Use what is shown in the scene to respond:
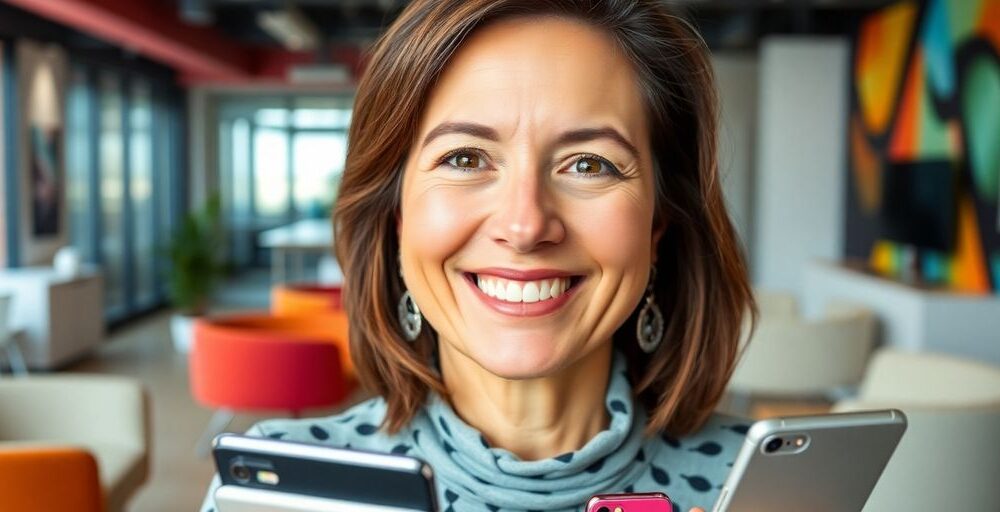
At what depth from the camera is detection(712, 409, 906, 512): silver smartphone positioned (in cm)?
87

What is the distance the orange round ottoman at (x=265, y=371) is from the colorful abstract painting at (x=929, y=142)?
3838mm

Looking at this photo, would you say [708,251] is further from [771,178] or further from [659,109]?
[771,178]

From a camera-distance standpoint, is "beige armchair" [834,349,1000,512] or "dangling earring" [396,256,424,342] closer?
"dangling earring" [396,256,424,342]

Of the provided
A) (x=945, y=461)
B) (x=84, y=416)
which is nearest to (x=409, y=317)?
(x=945, y=461)

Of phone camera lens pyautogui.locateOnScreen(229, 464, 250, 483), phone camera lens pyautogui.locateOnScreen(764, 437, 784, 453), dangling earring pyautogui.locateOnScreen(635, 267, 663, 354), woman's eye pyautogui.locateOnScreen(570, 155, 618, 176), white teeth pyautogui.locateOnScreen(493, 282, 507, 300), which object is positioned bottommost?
phone camera lens pyautogui.locateOnScreen(229, 464, 250, 483)

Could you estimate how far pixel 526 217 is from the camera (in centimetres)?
103

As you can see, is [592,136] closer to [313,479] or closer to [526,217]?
[526,217]

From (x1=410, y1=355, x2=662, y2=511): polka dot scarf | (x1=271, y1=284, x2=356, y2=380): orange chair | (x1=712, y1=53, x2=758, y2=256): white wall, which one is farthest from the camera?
(x1=712, y1=53, x2=758, y2=256): white wall

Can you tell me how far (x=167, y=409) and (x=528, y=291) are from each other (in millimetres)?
5851

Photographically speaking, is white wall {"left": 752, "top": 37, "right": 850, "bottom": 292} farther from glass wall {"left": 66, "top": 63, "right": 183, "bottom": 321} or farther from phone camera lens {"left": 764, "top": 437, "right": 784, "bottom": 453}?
phone camera lens {"left": 764, "top": 437, "right": 784, "bottom": 453}

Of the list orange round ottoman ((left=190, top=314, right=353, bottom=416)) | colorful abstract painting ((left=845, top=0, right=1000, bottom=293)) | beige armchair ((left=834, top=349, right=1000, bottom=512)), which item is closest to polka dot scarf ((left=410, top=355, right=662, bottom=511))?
beige armchair ((left=834, top=349, right=1000, bottom=512))

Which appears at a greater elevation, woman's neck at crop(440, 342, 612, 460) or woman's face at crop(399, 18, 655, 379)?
A: woman's face at crop(399, 18, 655, 379)

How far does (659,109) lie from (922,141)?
6558 mm

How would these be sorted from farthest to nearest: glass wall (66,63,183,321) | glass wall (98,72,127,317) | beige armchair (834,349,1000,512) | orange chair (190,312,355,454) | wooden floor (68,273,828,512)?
glass wall (98,72,127,317), glass wall (66,63,183,321), orange chair (190,312,355,454), wooden floor (68,273,828,512), beige armchair (834,349,1000,512)
